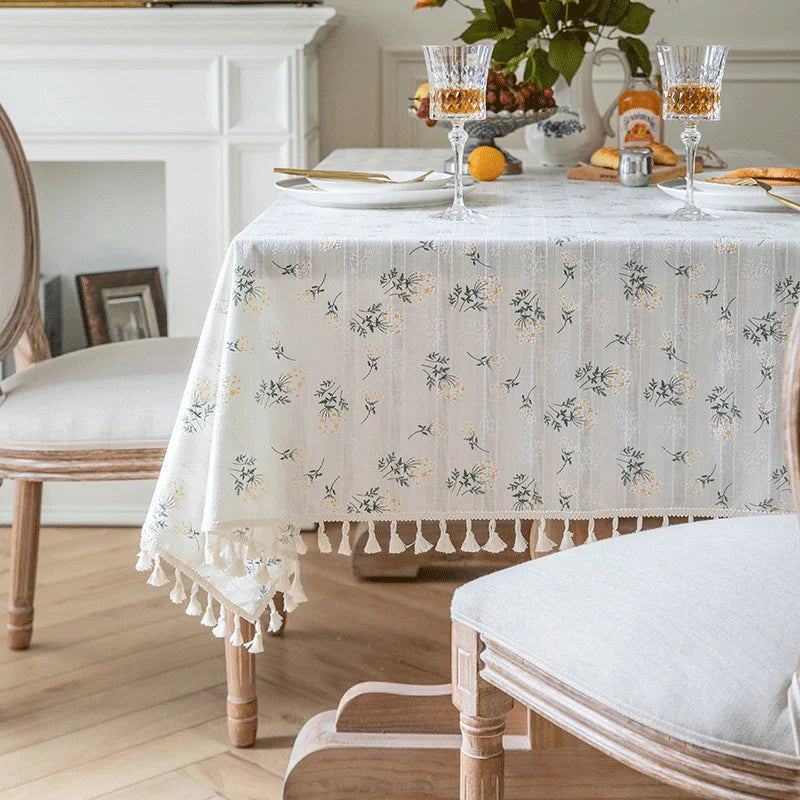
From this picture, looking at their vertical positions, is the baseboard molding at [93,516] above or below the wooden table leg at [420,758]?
below

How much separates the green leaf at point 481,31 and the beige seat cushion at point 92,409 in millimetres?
725

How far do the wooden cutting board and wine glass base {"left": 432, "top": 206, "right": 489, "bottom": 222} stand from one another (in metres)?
0.52

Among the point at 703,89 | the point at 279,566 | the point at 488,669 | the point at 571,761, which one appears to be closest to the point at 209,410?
the point at 279,566

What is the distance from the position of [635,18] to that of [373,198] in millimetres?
694

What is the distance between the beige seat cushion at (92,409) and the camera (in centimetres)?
173

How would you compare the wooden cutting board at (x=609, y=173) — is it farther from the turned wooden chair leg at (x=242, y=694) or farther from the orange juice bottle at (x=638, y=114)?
the turned wooden chair leg at (x=242, y=694)

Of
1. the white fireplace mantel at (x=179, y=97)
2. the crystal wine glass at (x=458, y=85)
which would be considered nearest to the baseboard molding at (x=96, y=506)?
the white fireplace mantel at (x=179, y=97)

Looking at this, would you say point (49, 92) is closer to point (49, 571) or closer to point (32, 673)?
point (49, 571)

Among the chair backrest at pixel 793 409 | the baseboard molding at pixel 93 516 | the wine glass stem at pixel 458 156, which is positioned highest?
the wine glass stem at pixel 458 156

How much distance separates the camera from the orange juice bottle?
6.93 feet

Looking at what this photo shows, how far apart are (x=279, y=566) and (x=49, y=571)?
126 cm

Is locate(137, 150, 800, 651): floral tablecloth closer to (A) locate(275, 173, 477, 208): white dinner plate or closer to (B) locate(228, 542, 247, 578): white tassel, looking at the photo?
(B) locate(228, 542, 247, 578): white tassel

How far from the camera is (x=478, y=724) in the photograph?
1054mm

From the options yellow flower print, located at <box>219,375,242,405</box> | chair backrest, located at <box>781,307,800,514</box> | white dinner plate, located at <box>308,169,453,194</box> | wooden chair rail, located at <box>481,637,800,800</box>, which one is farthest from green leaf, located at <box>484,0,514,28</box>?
chair backrest, located at <box>781,307,800,514</box>
